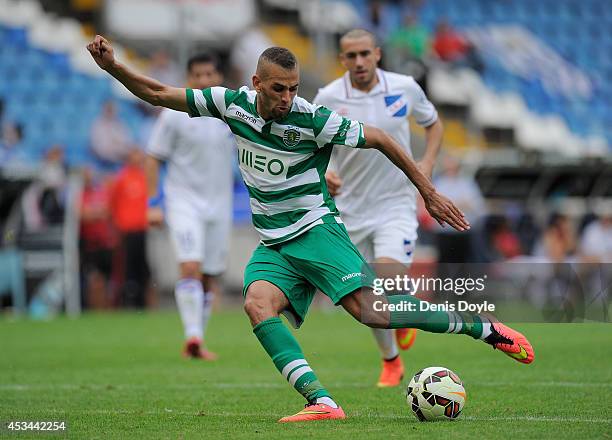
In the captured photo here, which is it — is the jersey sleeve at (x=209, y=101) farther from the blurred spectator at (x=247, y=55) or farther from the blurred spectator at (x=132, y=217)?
the blurred spectator at (x=247, y=55)

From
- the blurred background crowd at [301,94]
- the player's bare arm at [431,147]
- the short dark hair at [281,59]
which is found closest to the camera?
the short dark hair at [281,59]

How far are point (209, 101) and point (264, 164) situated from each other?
1.69 feet

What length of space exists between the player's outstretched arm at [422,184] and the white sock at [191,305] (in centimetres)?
A: 496

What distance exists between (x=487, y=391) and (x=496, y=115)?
58.6 ft

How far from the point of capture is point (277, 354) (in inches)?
267

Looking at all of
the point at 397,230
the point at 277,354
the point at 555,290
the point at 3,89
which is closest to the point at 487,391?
the point at 397,230

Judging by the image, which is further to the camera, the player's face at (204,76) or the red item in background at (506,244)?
the red item in background at (506,244)

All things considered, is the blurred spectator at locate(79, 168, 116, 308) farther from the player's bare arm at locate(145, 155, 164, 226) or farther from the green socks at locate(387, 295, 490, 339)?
the green socks at locate(387, 295, 490, 339)

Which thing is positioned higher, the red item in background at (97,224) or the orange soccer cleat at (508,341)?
the red item in background at (97,224)

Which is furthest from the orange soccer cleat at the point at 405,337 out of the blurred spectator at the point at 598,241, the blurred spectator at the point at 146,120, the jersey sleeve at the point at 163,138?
the blurred spectator at the point at 146,120

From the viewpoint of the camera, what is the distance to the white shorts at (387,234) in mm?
8984

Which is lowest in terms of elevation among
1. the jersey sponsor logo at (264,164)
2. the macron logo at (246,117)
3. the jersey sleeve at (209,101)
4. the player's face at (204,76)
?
the jersey sponsor logo at (264,164)

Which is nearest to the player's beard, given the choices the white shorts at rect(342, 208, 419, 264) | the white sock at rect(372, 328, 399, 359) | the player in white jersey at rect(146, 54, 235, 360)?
the white shorts at rect(342, 208, 419, 264)

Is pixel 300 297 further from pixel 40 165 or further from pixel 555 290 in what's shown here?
pixel 40 165
